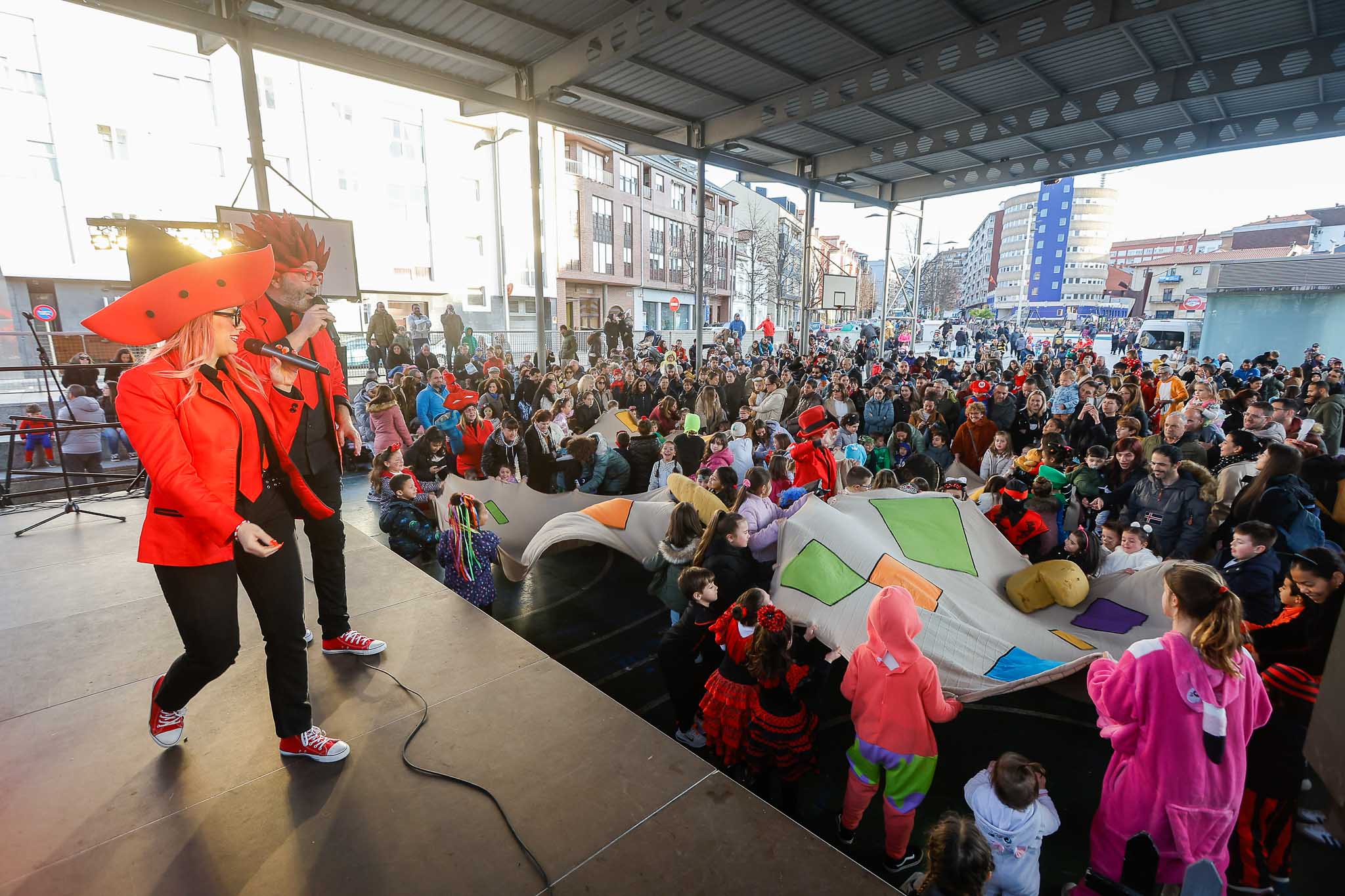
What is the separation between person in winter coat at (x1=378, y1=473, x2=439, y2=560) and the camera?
5.10m

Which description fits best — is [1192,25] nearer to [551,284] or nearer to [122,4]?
[122,4]

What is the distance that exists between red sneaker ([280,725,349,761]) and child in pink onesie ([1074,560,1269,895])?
303 cm

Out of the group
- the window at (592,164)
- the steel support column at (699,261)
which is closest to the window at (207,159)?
the window at (592,164)

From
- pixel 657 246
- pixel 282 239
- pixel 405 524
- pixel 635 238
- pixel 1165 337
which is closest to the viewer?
pixel 282 239

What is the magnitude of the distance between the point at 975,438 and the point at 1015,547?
3613mm

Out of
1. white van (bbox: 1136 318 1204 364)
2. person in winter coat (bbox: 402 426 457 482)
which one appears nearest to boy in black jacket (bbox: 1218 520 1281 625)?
person in winter coat (bbox: 402 426 457 482)

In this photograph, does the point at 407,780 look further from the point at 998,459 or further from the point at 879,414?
the point at 879,414

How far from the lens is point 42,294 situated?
20969 mm

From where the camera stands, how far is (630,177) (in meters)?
40.7

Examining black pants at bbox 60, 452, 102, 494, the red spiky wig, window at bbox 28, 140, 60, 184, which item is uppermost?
window at bbox 28, 140, 60, 184

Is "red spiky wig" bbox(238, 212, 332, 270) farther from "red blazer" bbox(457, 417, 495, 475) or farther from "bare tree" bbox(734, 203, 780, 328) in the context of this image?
"bare tree" bbox(734, 203, 780, 328)

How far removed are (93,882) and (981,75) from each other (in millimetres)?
15265

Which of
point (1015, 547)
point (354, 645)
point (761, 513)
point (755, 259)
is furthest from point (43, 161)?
point (755, 259)

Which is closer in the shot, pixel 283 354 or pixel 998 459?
pixel 283 354
